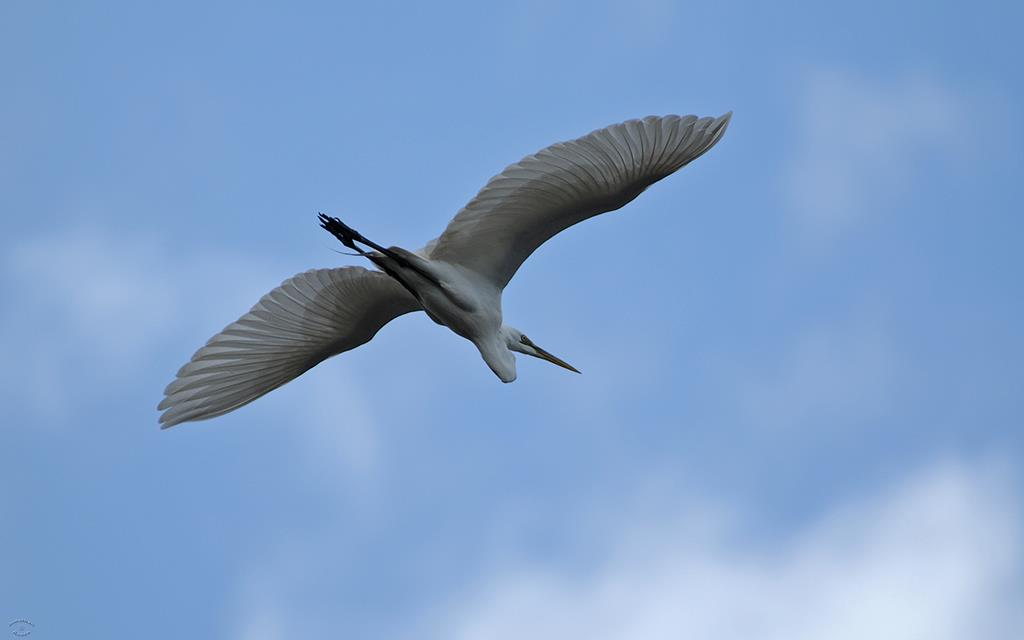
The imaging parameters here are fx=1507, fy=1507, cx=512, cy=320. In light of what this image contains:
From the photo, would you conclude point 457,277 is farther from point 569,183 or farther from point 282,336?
point 282,336

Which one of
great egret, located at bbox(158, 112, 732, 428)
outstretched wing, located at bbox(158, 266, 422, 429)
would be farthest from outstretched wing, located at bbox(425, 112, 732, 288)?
outstretched wing, located at bbox(158, 266, 422, 429)

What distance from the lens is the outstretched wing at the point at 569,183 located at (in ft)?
37.1

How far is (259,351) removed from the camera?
12.8m

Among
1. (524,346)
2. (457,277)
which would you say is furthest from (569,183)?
(524,346)

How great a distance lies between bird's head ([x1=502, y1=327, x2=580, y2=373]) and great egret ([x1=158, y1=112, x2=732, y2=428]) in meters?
0.02

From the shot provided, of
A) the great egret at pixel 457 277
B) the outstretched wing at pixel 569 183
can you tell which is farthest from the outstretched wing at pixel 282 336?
the outstretched wing at pixel 569 183

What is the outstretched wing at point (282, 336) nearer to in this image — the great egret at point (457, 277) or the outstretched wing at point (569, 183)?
the great egret at point (457, 277)

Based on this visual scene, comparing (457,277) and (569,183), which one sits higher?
(569,183)

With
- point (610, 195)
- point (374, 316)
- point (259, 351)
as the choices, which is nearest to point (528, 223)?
point (610, 195)

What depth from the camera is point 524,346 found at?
13641 mm

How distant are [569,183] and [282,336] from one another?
2961 mm

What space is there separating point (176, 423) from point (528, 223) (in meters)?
Result: 3.34

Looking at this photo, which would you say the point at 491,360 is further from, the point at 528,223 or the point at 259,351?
the point at 259,351

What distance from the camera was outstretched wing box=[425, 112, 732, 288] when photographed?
11.3 m
